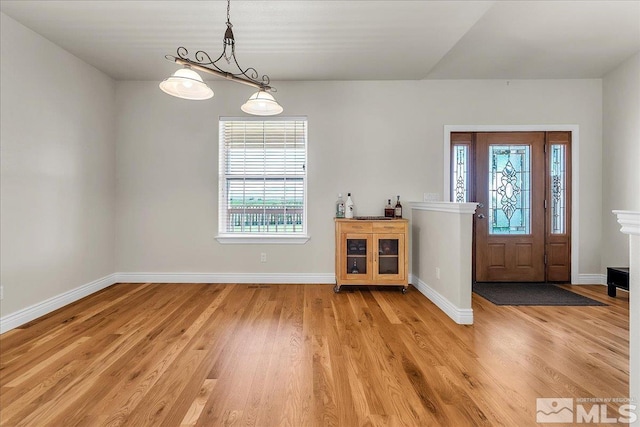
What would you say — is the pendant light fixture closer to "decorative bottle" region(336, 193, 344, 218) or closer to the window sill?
"decorative bottle" region(336, 193, 344, 218)

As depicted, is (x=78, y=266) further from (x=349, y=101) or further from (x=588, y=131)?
(x=588, y=131)

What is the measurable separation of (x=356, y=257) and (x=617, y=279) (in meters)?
2.96

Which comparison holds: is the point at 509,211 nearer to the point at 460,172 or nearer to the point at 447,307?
the point at 460,172

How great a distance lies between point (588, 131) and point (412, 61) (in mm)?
2744

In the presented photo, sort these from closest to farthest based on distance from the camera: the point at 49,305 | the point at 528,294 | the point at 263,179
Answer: the point at 49,305 → the point at 528,294 → the point at 263,179

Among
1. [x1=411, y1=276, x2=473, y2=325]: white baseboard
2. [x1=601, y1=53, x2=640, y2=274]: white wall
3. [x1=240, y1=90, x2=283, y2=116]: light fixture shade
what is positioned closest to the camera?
[x1=240, y1=90, x2=283, y2=116]: light fixture shade

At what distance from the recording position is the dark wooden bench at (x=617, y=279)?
3385mm

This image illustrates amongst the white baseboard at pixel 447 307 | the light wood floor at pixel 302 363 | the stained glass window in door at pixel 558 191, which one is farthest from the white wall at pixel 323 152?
the white baseboard at pixel 447 307

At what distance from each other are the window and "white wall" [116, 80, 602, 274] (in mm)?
130

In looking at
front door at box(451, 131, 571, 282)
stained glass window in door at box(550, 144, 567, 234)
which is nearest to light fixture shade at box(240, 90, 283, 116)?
front door at box(451, 131, 571, 282)

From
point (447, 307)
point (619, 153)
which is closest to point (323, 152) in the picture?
point (447, 307)

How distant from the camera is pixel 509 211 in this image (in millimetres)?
4293

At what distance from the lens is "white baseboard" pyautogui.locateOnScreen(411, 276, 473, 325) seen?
9.09 ft

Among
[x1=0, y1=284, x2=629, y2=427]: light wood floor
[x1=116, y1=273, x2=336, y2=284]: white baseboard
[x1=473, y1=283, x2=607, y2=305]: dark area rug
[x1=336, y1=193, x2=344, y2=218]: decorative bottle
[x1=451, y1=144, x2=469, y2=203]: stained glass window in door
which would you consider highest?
[x1=451, y1=144, x2=469, y2=203]: stained glass window in door
